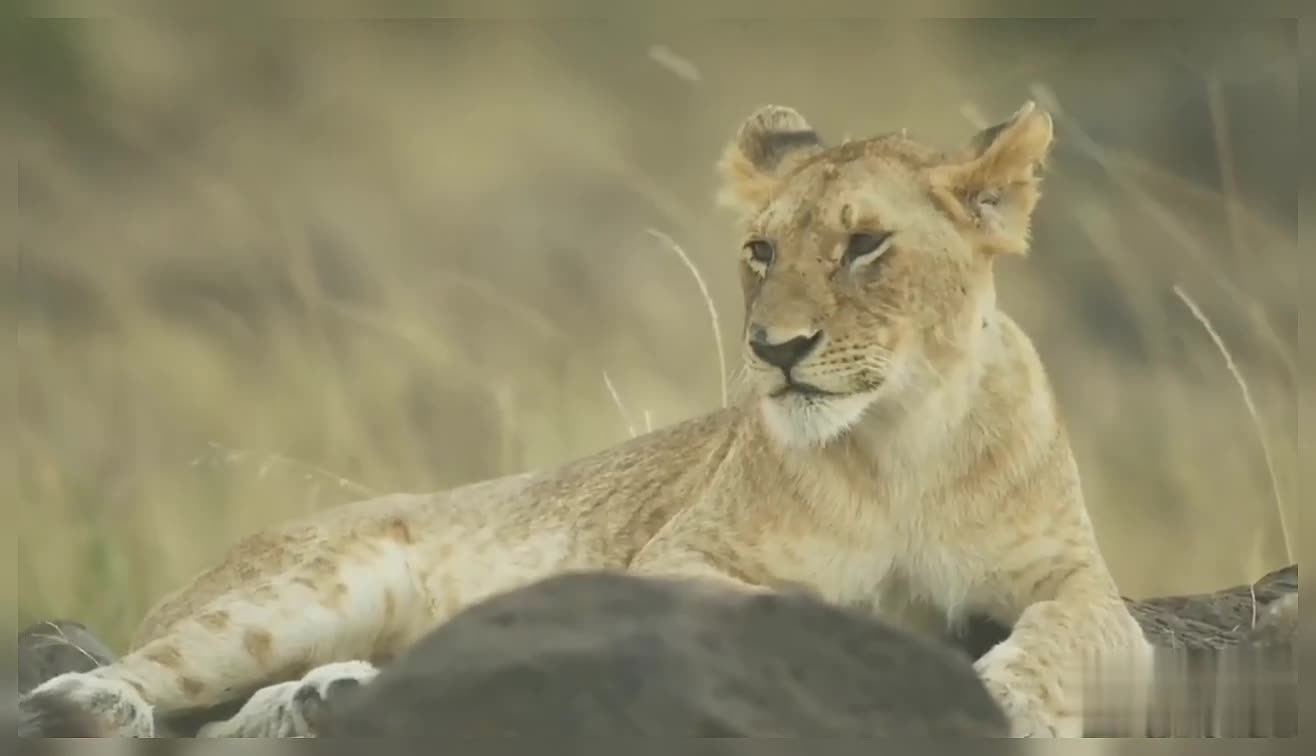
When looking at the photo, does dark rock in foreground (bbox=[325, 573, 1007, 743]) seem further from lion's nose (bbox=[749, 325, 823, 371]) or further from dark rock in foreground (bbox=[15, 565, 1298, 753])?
lion's nose (bbox=[749, 325, 823, 371])

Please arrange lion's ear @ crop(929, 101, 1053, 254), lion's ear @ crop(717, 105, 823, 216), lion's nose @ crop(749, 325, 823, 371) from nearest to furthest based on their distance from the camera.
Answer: lion's nose @ crop(749, 325, 823, 371) → lion's ear @ crop(929, 101, 1053, 254) → lion's ear @ crop(717, 105, 823, 216)

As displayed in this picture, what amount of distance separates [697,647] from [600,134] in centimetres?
104

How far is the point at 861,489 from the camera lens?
2555mm

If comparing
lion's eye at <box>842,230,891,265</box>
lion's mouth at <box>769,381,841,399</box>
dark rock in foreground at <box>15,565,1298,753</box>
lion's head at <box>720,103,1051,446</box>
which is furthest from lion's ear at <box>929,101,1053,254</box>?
dark rock in foreground at <box>15,565,1298,753</box>

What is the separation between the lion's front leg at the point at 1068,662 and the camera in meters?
2.33

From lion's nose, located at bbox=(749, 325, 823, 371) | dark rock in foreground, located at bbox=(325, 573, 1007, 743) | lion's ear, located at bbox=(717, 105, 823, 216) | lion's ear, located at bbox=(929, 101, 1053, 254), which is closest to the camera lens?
dark rock in foreground, located at bbox=(325, 573, 1007, 743)

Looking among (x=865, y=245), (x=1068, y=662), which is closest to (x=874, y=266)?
(x=865, y=245)

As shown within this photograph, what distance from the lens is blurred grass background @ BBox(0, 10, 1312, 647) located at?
111 inches

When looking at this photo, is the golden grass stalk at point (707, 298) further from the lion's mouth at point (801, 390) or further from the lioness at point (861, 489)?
the lion's mouth at point (801, 390)

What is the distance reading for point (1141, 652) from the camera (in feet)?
8.37

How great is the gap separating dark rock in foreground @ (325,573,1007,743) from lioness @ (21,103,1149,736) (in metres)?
0.17

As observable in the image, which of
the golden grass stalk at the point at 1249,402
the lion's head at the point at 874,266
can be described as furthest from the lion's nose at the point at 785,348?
the golden grass stalk at the point at 1249,402

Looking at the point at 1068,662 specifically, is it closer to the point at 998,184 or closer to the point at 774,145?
the point at 998,184

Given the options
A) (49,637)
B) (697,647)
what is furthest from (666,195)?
(49,637)
